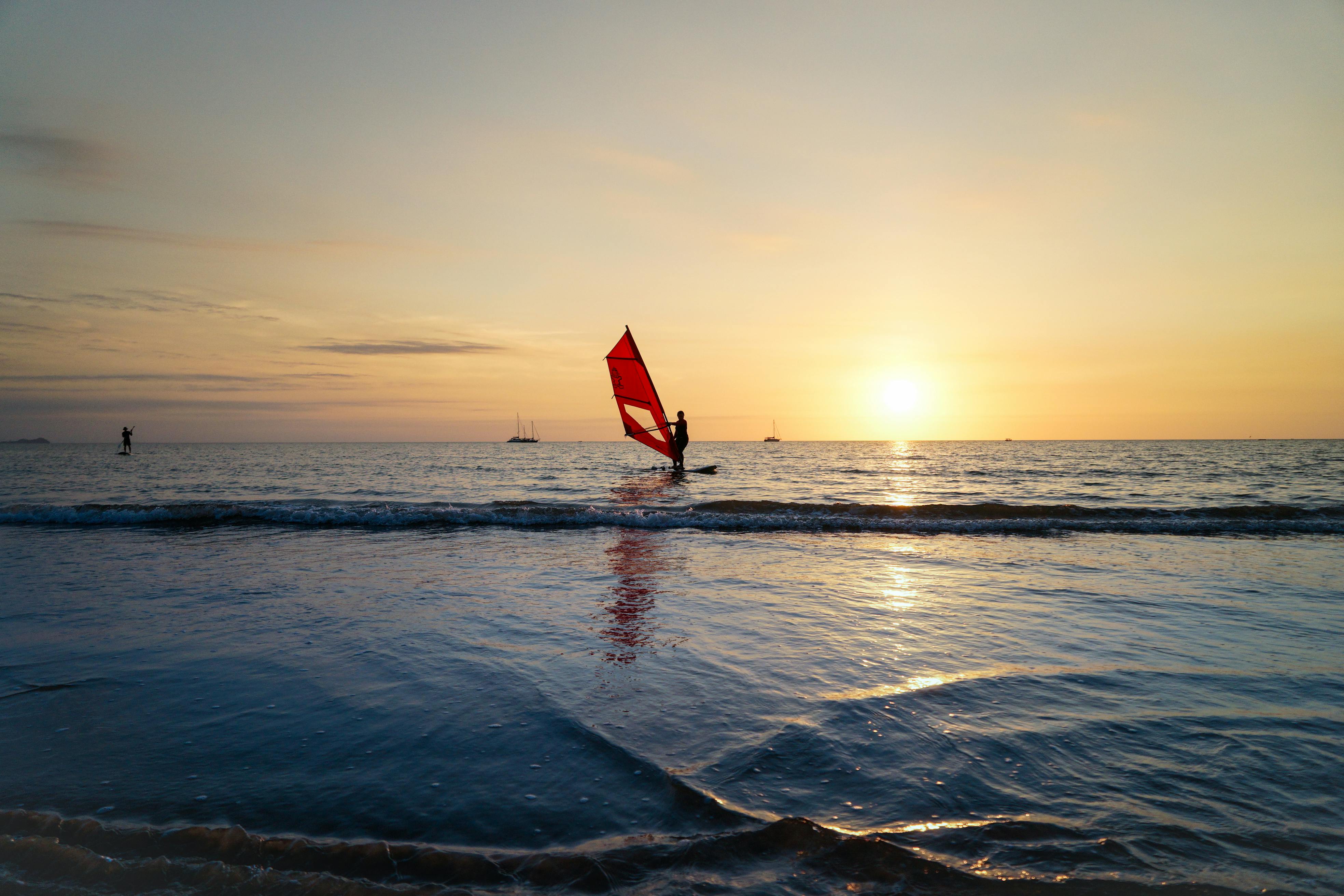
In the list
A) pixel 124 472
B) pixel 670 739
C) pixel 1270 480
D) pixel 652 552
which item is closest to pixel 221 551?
pixel 652 552

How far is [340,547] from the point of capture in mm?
10883

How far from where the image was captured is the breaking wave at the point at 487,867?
7.52ft

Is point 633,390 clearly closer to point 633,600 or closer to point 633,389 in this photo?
point 633,389

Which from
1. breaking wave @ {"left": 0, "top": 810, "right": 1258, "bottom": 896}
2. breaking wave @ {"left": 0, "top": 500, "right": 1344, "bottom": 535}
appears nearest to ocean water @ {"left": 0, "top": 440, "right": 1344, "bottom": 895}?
breaking wave @ {"left": 0, "top": 810, "right": 1258, "bottom": 896}

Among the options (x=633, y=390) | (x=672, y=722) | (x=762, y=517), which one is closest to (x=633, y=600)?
(x=672, y=722)

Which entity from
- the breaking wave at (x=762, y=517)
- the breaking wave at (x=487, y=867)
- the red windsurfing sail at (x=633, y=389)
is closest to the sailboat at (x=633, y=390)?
→ the red windsurfing sail at (x=633, y=389)

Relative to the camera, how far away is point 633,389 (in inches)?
970

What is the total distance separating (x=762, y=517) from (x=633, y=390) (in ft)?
37.5

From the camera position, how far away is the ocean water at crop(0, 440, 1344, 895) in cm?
245

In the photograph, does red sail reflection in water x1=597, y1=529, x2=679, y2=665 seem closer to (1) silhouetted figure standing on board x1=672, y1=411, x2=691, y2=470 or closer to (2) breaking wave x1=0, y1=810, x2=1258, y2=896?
(2) breaking wave x1=0, y1=810, x2=1258, y2=896

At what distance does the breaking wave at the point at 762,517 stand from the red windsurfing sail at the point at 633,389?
29.7 ft

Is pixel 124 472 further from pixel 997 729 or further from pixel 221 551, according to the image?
pixel 997 729

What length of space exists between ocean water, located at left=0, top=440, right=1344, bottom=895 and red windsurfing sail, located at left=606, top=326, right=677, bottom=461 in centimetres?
1468

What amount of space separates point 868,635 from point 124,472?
135 feet
